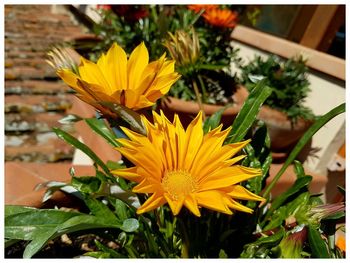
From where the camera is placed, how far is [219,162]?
0.66 meters

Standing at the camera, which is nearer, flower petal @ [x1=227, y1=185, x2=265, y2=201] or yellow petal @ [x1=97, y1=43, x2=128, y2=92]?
flower petal @ [x1=227, y1=185, x2=265, y2=201]

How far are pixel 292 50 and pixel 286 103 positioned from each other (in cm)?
40

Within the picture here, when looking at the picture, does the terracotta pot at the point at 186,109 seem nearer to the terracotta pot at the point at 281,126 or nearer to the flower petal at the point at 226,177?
the terracotta pot at the point at 281,126

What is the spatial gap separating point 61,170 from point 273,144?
1.08 m

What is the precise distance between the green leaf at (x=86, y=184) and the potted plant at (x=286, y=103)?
42.5 inches

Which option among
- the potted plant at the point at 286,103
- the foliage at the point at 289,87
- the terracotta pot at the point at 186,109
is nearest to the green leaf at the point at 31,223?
the terracotta pot at the point at 186,109

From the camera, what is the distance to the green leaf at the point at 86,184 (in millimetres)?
899

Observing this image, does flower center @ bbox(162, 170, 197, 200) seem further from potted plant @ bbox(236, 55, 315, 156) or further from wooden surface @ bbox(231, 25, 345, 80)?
wooden surface @ bbox(231, 25, 345, 80)

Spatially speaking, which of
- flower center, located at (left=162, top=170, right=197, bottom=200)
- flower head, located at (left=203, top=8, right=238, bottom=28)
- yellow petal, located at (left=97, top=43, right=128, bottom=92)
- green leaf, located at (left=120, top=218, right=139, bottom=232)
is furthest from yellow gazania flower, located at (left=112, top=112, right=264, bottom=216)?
flower head, located at (left=203, top=8, right=238, bottom=28)

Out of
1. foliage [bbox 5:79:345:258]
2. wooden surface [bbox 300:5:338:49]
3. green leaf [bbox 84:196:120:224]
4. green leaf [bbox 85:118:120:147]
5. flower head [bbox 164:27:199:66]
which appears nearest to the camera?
foliage [bbox 5:79:345:258]

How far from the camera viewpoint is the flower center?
0.62 meters

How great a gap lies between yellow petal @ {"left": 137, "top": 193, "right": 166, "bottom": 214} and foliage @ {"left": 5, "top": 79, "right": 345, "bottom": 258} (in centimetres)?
16

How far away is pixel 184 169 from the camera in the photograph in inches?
26.0

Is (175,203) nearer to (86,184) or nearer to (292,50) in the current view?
(86,184)
